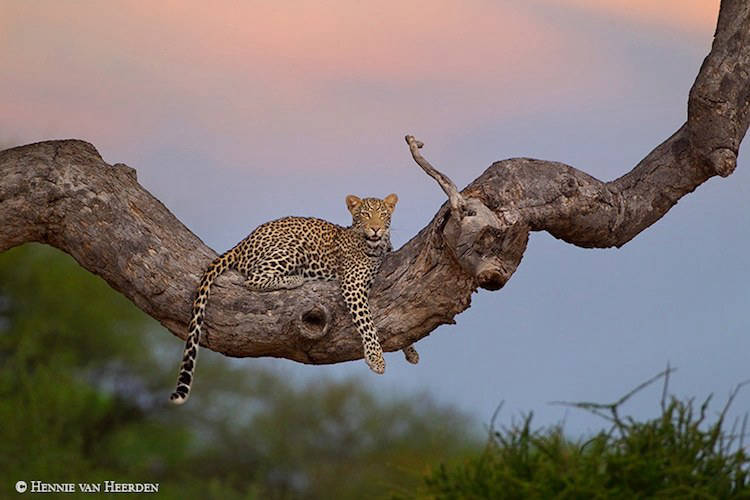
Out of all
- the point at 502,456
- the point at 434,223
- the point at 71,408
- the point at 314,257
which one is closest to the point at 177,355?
the point at 71,408

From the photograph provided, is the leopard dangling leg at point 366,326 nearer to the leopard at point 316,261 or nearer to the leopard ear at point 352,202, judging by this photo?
the leopard at point 316,261

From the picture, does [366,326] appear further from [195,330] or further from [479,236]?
[195,330]

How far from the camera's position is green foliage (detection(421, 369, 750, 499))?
5.06 meters

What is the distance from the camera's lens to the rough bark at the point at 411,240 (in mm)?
7848

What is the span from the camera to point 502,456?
5309 millimetres

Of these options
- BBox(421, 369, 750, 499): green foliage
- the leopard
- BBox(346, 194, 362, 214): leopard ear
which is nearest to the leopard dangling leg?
the leopard

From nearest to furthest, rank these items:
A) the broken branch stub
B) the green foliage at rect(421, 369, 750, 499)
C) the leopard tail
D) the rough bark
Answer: the green foliage at rect(421, 369, 750, 499), the broken branch stub, the rough bark, the leopard tail

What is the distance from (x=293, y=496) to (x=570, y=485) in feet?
39.3

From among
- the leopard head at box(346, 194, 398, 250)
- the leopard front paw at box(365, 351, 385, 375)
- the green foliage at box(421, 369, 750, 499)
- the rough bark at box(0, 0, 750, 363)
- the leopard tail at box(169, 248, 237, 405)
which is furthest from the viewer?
the leopard head at box(346, 194, 398, 250)

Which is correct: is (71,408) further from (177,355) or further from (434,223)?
(434,223)

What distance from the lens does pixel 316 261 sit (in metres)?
8.66

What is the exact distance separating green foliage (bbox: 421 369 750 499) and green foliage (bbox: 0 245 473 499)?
34.8ft

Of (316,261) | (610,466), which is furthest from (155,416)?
(610,466)

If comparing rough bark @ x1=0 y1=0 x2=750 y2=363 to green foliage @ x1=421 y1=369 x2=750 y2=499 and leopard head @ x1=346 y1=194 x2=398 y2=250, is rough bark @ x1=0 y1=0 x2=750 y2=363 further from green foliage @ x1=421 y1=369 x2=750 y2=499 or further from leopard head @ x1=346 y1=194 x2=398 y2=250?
green foliage @ x1=421 y1=369 x2=750 y2=499
